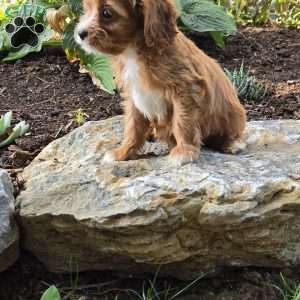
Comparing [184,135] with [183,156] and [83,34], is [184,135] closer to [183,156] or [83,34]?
[183,156]

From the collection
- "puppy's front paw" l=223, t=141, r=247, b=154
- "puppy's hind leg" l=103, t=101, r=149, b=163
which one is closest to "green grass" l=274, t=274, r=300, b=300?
"puppy's front paw" l=223, t=141, r=247, b=154

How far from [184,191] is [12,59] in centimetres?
333

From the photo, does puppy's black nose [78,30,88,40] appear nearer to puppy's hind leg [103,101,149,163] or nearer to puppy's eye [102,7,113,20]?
puppy's eye [102,7,113,20]

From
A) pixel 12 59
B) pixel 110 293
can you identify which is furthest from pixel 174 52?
pixel 12 59

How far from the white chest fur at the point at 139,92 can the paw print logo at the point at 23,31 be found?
298cm

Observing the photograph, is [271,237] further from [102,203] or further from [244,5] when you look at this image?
[244,5]

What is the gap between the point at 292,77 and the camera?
595 cm

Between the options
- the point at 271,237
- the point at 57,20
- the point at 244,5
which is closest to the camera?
the point at 271,237

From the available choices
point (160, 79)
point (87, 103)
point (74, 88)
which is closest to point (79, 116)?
point (87, 103)

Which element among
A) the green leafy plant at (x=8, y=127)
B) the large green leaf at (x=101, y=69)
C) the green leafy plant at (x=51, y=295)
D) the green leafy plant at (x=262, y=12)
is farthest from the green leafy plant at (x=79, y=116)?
the green leafy plant at (x=262, y=12)

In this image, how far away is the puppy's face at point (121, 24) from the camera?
3.06m

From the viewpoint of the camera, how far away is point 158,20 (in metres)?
3.10

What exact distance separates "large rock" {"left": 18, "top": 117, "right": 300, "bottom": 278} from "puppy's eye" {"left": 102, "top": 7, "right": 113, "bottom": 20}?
76 cm

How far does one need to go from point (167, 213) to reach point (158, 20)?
849 millimetres
